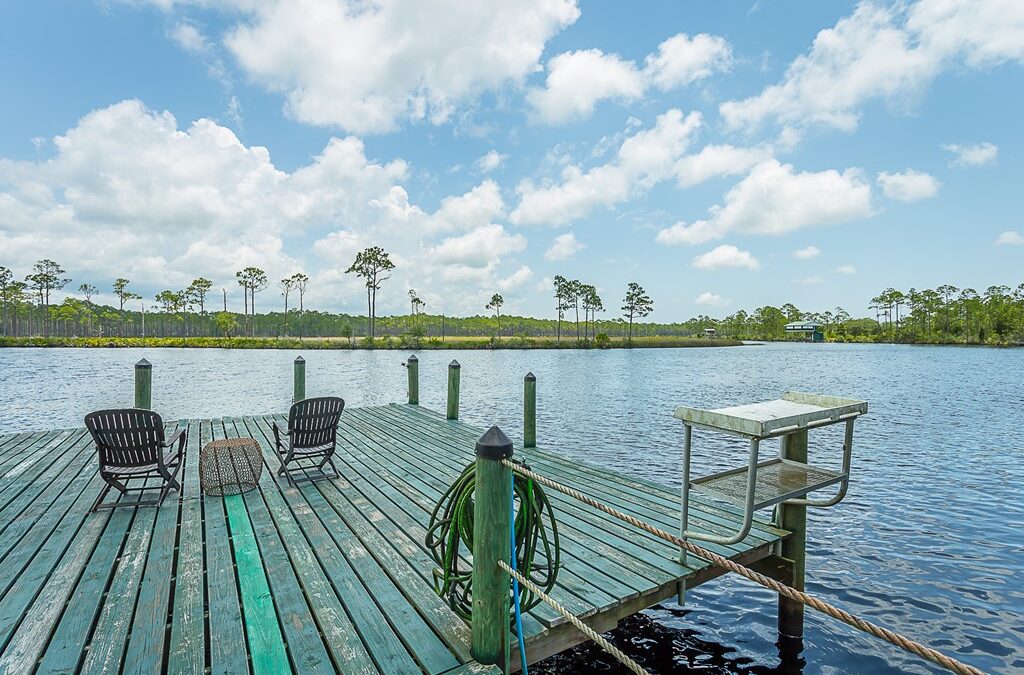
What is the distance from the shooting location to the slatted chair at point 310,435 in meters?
5.11

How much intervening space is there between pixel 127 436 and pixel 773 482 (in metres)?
5.41

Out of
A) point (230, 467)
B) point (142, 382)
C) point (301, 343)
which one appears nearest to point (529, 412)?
point (230, 467)

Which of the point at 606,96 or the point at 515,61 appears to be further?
the point at 606,96

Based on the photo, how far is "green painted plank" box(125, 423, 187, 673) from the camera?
227 centimetres

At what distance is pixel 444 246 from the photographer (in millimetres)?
40656

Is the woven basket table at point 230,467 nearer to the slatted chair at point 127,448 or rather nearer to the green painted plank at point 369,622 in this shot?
the slatted chair at point 127,448

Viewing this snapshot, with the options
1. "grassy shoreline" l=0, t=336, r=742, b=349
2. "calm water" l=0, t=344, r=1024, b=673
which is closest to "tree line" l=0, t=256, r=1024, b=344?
"grassy shoreline" l=0, t=336, r=742, b=349

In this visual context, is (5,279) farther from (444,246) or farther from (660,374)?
(660,374)

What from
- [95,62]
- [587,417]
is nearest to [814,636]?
[587,417]

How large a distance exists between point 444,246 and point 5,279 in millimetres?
79130

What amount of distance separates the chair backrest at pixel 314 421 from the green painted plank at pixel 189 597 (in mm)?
1041

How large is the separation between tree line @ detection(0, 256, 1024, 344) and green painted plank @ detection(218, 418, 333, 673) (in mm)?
62318

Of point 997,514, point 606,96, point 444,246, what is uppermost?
point 606,96

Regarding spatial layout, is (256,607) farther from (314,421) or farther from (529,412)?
(529,412)
